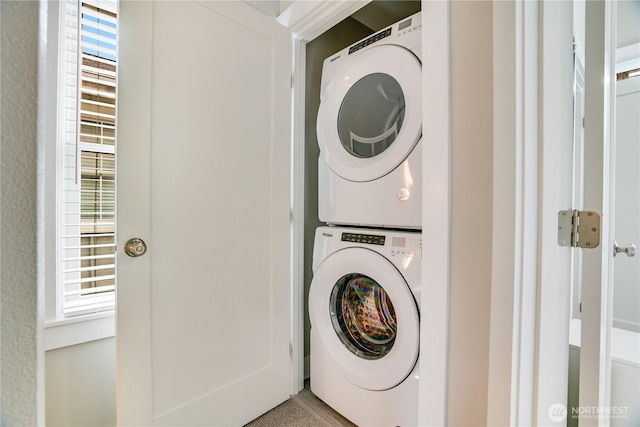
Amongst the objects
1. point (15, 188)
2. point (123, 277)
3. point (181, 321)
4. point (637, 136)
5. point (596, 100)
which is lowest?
point (181, 321)

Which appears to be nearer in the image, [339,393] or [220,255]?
[220,255]

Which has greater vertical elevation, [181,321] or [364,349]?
[181,321]

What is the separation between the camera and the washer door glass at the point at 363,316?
50.4 inches

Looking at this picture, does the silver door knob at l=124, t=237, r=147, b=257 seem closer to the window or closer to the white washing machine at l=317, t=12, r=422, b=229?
the window

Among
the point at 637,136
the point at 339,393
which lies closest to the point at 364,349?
the point at 339,393

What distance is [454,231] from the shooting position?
822 mm

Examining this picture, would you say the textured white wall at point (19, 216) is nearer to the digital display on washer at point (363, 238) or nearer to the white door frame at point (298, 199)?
the digital display on washer at point (363, 238)

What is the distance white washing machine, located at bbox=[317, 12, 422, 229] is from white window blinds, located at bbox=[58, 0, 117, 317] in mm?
907

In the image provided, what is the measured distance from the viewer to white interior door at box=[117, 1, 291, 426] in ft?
3.32

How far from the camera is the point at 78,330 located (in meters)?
1.06

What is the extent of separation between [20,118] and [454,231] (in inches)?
34.1

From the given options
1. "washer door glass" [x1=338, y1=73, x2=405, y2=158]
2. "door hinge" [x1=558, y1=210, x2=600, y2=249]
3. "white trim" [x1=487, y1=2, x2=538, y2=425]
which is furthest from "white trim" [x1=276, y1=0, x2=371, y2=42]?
"door hinge" [x1=558, y1=210, x2=600, y2=249]

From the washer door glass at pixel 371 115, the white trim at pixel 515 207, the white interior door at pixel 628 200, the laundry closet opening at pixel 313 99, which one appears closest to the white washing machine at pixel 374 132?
the washer door glass at pixel 371 115

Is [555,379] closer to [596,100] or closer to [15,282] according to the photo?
[596,100]
